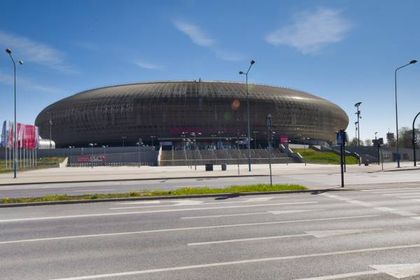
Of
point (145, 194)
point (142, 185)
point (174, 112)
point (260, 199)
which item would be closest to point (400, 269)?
point (260, 199)

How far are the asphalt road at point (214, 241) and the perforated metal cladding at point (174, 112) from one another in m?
101

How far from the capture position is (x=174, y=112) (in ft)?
379

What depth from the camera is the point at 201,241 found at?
368 inches

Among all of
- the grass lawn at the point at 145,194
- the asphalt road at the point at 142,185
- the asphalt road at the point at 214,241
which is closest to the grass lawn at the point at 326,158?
the asphalt road at the point at 142,185

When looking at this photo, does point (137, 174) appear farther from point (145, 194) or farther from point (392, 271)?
point (392, 271)

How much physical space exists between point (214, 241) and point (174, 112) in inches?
4223

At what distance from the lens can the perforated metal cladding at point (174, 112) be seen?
115938 millimetres

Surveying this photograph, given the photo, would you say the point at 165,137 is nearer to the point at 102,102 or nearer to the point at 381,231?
the point at 102,102

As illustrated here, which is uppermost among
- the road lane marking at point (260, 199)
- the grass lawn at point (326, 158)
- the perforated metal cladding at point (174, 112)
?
the perforated metal cladding at point (174, 112)

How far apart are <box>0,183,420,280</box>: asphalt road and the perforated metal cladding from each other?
331 ft

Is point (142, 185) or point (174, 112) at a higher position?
point (174, 112)

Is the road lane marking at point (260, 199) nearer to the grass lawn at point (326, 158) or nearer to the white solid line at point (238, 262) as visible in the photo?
the white solid line at point (238, 262)

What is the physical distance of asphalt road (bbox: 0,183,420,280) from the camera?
23.3 ft

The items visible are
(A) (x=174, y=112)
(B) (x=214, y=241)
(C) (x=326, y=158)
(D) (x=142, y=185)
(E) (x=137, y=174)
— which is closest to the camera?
(B) (x=214, y=241)
